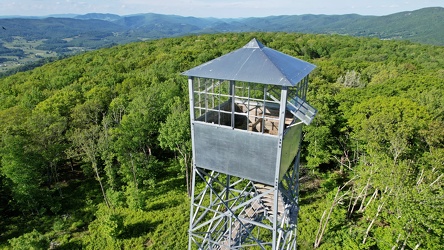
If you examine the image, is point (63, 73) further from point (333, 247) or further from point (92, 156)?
point (333, 247)

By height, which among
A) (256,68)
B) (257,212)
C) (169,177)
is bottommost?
(169,177)

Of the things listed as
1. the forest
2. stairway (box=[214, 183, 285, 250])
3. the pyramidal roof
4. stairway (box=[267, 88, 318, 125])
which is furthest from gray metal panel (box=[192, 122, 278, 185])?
the forest

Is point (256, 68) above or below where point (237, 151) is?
above

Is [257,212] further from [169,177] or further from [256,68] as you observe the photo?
[169,177]

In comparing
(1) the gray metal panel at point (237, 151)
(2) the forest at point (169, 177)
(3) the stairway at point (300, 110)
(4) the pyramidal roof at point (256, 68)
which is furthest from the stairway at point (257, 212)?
(4) the pyramidal roof at point (256, 68)

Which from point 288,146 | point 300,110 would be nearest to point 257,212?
point 288,146
